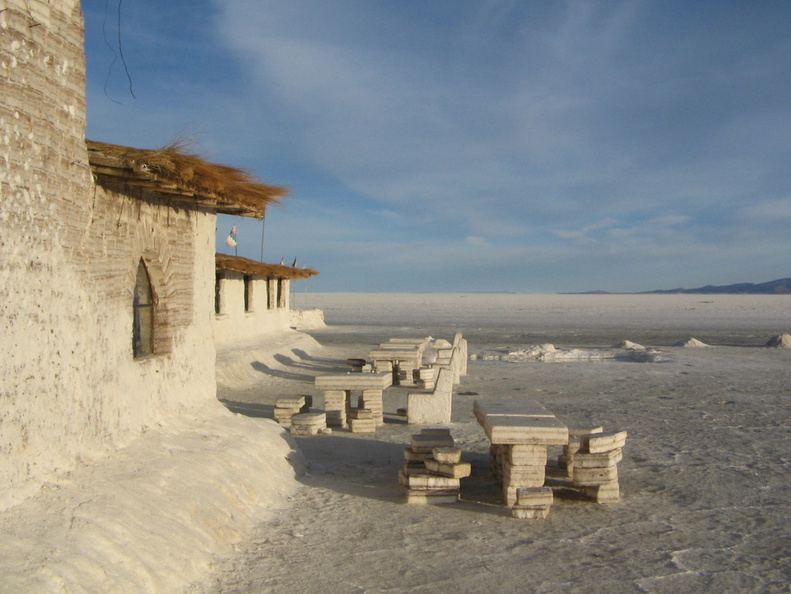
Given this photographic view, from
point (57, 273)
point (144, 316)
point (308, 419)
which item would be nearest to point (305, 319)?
point (308, 419)

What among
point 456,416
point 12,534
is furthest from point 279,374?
point 12,534

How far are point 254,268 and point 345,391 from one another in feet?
35.1

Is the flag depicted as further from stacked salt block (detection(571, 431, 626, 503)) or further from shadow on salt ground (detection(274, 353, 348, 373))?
stacked salt block (detection(571, 431, 626, 503))

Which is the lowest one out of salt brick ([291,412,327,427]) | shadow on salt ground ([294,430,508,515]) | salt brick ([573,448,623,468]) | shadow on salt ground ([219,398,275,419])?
shadow on salt ground ([294,430,508,515])

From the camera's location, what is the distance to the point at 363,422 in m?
11.2

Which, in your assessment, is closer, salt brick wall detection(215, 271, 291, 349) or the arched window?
the arched window

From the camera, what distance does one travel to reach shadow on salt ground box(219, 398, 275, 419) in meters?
12.8

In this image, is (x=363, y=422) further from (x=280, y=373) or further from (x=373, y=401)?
(x=280, y=373)

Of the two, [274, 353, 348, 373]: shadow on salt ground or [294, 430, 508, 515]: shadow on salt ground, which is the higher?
[274, 353, 348, 373]: shadow on salt ground

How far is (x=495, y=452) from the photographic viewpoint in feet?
27.6

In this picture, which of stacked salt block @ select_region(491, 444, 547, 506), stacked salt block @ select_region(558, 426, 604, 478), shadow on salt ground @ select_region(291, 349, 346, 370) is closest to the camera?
stacked salt block @ select_region(491, 444, 547, 506)

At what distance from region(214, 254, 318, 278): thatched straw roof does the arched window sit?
712 cm

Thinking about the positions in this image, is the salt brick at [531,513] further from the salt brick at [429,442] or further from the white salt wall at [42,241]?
the white salt wall at [42,241]

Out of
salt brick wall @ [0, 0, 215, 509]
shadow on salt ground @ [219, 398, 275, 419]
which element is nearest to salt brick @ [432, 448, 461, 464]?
salt brick wall @ [0, 0, 215, 509]
